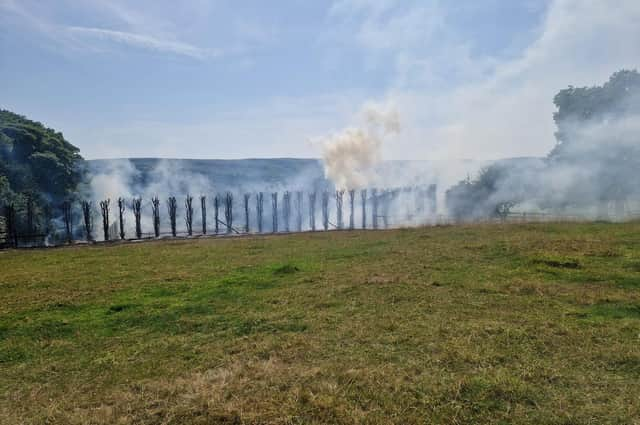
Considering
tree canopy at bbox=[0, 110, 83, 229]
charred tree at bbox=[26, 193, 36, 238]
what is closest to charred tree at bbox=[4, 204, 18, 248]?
charred tree at bbox=[26, 193, 36, 238]

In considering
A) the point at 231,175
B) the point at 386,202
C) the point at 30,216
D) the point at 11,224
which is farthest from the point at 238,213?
the point at 11,224

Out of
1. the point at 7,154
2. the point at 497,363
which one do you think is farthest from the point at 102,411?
the point at 7,154

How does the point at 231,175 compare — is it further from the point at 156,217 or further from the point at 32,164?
the point at 32,164

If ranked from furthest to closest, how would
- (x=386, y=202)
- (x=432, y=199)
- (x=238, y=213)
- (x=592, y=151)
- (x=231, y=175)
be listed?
(x=231, y=175)
(x=238, y=213)
(x=386, y=202)
(x=432, y=199)
(x=592, y=151)

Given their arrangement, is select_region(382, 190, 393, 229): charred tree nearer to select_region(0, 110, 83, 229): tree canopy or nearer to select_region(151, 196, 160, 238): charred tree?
select_region(151, 196, 160, 238): charred tree

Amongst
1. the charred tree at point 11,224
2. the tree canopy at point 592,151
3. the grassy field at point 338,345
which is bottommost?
the grassy field at point 338,345

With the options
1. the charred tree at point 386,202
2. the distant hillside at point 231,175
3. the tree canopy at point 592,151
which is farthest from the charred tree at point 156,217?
the tree canopy at point 592,151

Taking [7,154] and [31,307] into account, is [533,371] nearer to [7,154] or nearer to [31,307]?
[31,307]

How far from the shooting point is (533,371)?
5348 mm

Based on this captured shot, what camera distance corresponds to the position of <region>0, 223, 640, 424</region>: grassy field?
15.3 ft

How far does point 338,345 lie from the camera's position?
6.62 m

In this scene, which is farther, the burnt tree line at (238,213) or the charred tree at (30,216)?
the burnt tree line at (238,213)

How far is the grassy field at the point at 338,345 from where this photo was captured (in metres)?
4.68

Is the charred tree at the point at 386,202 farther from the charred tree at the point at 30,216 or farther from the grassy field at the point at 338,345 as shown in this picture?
the grassy field at the point at 338,345
